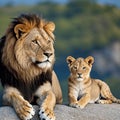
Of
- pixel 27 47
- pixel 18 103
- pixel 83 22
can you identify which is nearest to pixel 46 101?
pixel 18 103

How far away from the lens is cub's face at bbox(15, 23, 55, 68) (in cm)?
556

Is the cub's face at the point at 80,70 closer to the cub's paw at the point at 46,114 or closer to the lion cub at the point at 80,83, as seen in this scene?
the lion cub at the point at 80,83

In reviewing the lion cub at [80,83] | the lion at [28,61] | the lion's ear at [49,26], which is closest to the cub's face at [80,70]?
the lion cub at [80,83]

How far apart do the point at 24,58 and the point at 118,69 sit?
6620mm

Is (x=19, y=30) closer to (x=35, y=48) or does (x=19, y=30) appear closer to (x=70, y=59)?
(x=35, y=48)

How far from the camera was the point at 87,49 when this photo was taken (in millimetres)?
12016

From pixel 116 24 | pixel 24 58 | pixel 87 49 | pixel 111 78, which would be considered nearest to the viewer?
pixel 24 58

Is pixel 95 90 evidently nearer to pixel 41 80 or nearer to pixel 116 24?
pixel 41 80

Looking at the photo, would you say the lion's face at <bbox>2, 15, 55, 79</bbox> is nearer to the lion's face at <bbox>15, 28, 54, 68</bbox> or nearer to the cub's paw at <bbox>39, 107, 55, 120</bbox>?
the lion's face at <bbox>15, 28, 54, 68</bbox>

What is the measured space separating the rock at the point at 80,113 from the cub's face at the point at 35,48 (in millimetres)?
364

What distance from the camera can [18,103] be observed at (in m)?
5.51

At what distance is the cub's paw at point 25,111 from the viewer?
540 centimetres

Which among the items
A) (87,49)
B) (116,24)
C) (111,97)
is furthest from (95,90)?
(116,24)

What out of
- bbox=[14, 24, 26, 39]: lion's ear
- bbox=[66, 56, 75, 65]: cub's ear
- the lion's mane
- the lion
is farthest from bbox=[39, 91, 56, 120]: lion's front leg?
Answer: bbox=[14, 24, 26, 39]: lion's ear
